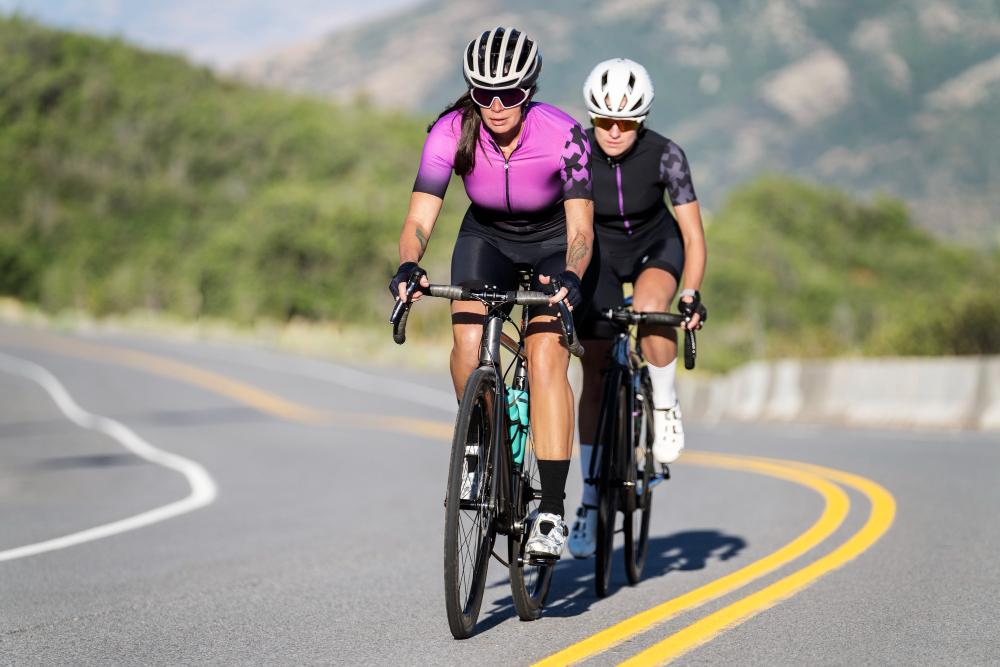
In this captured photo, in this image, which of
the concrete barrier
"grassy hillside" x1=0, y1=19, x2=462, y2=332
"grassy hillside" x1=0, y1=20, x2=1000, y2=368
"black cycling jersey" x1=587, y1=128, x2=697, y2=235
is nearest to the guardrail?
the concrete barrier

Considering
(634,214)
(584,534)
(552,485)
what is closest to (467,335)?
(552,485)

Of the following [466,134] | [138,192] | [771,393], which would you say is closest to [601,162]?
[466,134]

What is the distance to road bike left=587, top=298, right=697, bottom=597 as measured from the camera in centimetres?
660

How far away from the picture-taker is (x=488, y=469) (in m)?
5.41

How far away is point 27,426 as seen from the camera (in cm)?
2112

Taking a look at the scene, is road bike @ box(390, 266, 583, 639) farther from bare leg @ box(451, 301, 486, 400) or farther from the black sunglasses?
the black sunglasses

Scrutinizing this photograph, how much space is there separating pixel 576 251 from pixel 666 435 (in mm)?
1836

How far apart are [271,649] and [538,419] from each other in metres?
1.38

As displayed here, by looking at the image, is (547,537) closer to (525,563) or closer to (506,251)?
(525,563)

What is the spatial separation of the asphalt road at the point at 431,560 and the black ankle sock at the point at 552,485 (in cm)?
46

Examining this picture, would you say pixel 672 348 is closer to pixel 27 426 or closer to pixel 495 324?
pixel 495 324

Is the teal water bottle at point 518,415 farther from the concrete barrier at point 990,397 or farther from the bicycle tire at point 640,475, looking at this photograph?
the concrete barrier at point 990,397

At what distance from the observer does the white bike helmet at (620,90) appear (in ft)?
22.1

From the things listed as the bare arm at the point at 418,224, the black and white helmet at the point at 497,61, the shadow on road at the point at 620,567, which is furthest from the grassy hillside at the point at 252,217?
the black and white helmet at the point at 497,61
